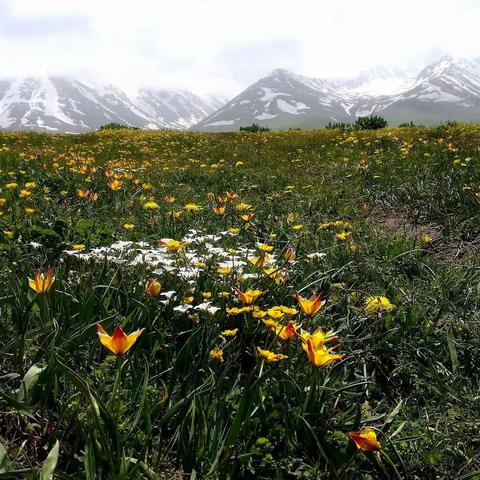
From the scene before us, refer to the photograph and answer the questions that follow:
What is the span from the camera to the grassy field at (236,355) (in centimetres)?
208

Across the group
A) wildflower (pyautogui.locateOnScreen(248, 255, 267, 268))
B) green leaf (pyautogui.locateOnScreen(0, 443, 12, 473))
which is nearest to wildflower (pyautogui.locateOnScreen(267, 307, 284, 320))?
wildflower (pyautogui.locateOnScreen(248, 255, 267, 268))

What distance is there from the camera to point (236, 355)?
2.72 metres

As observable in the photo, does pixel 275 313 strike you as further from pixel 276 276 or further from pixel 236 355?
pixel 276 276

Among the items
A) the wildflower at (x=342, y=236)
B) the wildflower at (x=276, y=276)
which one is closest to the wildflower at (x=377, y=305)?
the wildflower at (x=276, y=276)

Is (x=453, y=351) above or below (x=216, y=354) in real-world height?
below

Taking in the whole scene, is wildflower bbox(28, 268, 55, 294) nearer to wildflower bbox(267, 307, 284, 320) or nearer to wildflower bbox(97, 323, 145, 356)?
wildflower bbox(97, 323, 145, 356)

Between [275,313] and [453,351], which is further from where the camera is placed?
[453,351]

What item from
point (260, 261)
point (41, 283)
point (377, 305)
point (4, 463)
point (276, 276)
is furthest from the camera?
point (276, 276)

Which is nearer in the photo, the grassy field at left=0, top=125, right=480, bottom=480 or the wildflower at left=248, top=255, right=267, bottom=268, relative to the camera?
the grassy field at left=0, top=125, right=480, bottom=480

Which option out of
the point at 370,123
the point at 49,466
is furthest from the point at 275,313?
the point at 370,123

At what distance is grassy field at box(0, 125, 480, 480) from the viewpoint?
2084mm

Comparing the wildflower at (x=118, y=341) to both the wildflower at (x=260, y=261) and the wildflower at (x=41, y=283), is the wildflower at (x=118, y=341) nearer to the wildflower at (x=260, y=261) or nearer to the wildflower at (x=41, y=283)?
the wildflower at (x=41, y=283)

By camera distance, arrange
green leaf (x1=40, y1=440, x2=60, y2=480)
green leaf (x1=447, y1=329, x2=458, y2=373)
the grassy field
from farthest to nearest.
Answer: green leaf (x1=447, y1=329, x2=458, y2=373) < the grassy field < green leaf (x1=40, y1=440, x2=60, y2=480)

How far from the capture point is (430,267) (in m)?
4.53
